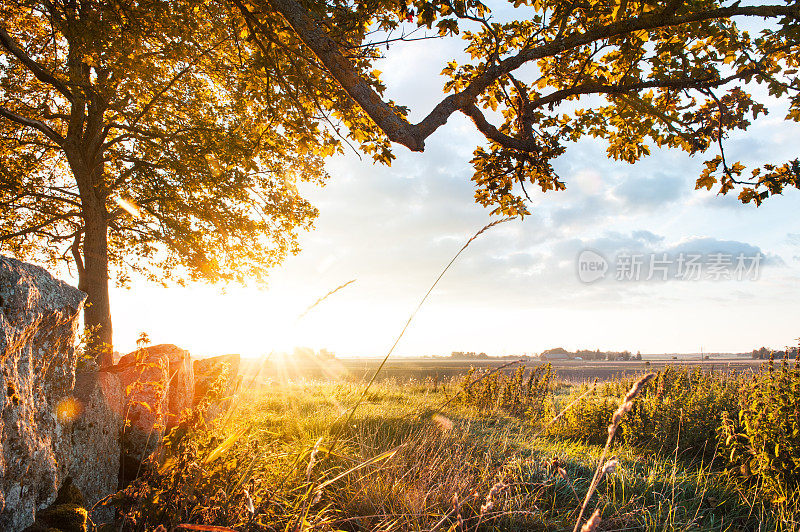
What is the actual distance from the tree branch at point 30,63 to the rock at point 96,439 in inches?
309

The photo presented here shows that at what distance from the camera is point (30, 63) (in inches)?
328

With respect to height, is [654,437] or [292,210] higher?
[292,210]

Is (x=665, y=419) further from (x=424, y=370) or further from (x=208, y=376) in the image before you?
(x=424, y=370)

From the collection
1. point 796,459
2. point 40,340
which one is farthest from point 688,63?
point 40,340

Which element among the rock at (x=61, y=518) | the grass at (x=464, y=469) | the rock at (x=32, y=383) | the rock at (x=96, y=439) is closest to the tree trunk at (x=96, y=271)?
the grass at (x=464, y=469)

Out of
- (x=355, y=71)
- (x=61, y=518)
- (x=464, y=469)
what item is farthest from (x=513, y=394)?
(x=61, y=518)

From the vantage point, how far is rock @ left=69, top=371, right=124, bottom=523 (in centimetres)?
273

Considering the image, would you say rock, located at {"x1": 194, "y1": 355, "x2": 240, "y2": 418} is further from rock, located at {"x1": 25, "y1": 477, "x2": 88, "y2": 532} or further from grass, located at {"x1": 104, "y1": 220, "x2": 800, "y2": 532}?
rock, located at {"x1": 25, "y1": 477, "x2": 88, "y2": 532}

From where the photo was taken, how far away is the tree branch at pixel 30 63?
7.39m

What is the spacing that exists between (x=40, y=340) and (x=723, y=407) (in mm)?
8510

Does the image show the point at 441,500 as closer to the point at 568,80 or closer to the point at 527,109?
the point at 527,109

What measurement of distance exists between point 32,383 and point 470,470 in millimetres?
3694

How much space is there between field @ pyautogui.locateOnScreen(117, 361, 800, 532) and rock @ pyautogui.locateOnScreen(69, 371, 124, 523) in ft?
1.41

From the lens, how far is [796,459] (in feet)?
14.6
